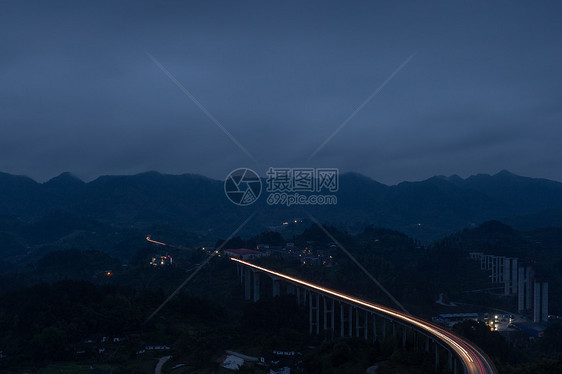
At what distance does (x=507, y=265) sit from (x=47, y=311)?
196 feet

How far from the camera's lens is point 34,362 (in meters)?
34.0

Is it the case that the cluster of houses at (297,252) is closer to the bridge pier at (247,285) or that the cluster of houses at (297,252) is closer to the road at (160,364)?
the bridge pier at (247,285)

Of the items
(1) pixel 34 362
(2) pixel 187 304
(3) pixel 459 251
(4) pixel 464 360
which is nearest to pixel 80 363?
(1) pixel 34 362

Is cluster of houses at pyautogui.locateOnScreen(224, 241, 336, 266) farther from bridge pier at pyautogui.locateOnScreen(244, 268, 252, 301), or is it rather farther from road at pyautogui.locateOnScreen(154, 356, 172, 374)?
road at pyautogui.locateOnScreen(154, 356, 172, 374)

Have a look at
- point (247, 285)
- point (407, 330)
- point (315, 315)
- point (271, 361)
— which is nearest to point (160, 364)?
point (271, 361)

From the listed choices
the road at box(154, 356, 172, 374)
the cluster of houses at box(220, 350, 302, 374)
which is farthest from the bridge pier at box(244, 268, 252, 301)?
the road at box(154, 356, 172, 374)

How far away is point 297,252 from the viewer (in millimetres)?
80188

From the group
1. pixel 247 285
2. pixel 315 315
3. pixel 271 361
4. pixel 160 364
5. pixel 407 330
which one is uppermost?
pixel 407 330

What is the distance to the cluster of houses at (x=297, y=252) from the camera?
2680 inches

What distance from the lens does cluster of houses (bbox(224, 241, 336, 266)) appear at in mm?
68062

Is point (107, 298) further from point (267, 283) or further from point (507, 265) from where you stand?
point (507, 265)

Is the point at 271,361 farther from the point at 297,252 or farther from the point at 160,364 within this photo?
the point at 297,252

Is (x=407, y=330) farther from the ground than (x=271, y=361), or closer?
farther from the ground

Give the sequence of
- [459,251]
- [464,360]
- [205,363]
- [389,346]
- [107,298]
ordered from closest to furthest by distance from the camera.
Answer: [464,360], [389,346], [205,363], [107,298], [459,251]
